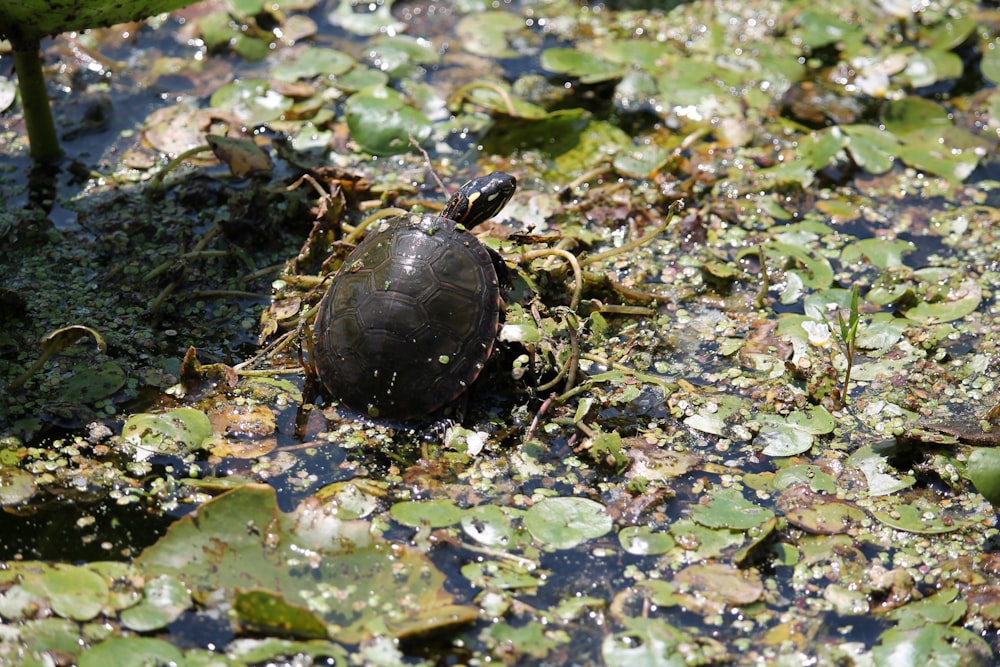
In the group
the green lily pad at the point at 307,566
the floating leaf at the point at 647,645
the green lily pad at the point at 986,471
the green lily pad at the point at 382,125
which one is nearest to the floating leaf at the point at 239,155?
the green lily pad at the point at 382,125

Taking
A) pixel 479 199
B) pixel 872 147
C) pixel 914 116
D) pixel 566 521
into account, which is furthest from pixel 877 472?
pixel 914 116

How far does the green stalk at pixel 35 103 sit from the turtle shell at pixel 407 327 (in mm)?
2144

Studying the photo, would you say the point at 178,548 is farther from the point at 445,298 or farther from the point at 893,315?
the point at 893,315

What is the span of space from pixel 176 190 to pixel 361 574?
2798 millimetres

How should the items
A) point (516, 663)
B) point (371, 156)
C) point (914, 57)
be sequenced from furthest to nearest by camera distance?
1. point (914, 57)
2. point (371, 156)
3. point (516, 663)

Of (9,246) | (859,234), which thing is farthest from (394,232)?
(859,234)

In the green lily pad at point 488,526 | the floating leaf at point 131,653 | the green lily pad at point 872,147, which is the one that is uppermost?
the green lily pad at point 872,147

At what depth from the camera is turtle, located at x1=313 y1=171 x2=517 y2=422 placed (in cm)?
371

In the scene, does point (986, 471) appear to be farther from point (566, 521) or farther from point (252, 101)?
point (252, 101)

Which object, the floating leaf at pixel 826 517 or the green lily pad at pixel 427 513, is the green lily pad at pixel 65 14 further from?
the floating leaf at pixel 826 517

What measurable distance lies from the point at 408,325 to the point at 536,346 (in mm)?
565

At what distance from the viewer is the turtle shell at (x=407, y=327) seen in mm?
3713

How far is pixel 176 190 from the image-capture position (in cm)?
520

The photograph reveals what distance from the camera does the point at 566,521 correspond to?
3447mm
